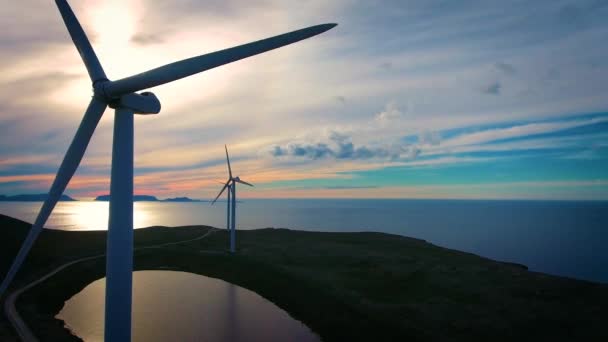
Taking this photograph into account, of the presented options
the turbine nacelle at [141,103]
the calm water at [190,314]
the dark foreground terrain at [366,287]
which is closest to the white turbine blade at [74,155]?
the turbine nacelle at [141,103]

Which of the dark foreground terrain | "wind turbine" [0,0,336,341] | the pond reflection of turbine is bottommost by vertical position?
the pond reflection of turbine

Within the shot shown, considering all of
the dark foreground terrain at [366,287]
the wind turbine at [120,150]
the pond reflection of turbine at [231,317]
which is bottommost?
the pond reflection of turbine at [231,317]

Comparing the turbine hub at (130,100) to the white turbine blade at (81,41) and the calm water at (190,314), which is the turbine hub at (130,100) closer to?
the white turbine blade at (81,41)

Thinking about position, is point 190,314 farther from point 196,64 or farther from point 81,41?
point 196,64

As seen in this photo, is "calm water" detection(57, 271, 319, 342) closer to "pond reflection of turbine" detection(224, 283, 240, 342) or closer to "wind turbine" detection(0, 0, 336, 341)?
"pond reflection of turbine" detection(224, 283, 240, 342)

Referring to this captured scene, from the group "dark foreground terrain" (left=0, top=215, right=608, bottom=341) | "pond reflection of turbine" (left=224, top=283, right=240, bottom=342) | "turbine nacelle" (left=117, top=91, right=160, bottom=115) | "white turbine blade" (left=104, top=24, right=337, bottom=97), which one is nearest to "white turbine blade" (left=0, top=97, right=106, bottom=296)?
"turbine nacelle" (left=117, top=91, right=160, bottom=115)

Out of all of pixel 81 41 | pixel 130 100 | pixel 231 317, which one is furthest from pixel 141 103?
pixel 231 317

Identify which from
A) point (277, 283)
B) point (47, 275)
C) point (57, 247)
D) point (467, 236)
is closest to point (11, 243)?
point (57, 247)
